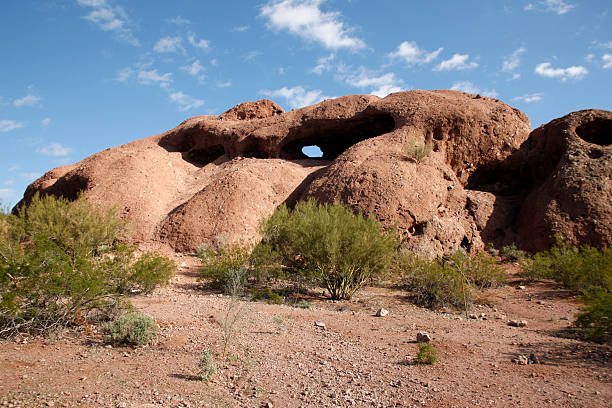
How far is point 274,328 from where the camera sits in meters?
6.02

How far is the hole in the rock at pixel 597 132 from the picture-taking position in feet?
45.2

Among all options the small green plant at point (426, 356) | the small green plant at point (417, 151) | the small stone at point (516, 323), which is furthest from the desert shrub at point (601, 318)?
the small green plant at point (417, 151)

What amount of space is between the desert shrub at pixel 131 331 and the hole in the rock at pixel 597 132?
45.8ft

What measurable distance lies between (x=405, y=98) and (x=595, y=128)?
19.8 ft

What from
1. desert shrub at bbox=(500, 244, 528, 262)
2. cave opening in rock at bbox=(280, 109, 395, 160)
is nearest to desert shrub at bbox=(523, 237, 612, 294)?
desert shrub at bbox=(500, 244, 528, 262)

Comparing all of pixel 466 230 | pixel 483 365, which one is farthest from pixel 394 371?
pixel 466 230

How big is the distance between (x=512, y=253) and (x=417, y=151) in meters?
4.00

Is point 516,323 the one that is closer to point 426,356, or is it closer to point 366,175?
point 426,356

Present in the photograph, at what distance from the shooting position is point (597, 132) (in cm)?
1397

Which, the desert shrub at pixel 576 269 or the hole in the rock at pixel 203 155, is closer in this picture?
the desert shrub at pixel 576 269

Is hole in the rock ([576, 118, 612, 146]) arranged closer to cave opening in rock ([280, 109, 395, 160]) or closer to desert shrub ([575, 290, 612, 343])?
cave opening in rock ([280, 109, 395, 160])

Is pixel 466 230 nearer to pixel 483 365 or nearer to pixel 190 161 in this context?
pixel 483 365

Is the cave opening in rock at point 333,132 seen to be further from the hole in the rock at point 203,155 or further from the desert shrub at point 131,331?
the desert shrub at point 131,331

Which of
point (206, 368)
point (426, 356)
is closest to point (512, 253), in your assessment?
point (426, 356)
